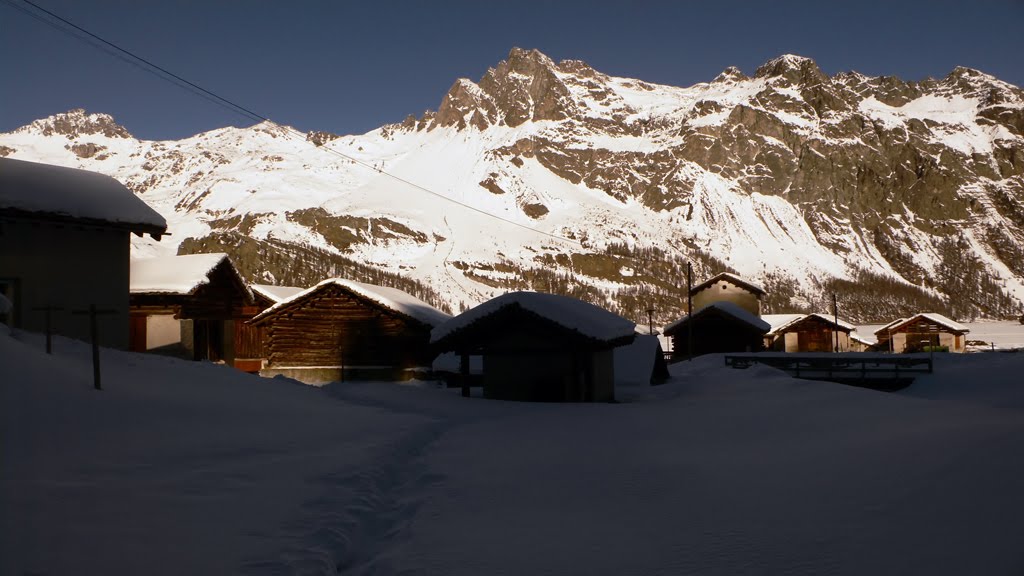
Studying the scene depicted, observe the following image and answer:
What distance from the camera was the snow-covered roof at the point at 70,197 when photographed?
59.4 feet

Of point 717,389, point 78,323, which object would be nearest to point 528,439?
point 78,323

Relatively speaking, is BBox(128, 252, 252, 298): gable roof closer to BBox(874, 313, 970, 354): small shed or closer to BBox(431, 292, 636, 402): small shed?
BBox(431, 292, 636, 402): small shed

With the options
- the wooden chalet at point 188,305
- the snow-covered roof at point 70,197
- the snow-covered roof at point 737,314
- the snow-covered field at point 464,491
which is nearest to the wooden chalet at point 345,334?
the wooden chalet at point 188,305

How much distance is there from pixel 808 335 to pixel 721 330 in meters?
21.1

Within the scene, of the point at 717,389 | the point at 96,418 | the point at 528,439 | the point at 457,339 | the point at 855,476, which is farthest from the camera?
the point at 717,389

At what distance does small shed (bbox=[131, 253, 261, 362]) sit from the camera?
2922 centimetres

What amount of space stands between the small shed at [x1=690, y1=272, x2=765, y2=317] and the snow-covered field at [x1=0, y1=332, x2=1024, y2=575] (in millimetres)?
56564

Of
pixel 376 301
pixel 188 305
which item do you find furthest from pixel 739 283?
pixel 188 305

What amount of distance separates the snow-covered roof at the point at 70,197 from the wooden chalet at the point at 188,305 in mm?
8372

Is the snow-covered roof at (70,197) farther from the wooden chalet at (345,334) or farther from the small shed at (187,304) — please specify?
the wooden chalet at (345,334)

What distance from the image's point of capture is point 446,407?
65.2 ft

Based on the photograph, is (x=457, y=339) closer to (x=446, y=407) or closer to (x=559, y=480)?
(x=446, y=407)

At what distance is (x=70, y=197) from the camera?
63.4 ft

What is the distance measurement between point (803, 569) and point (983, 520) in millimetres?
1749
